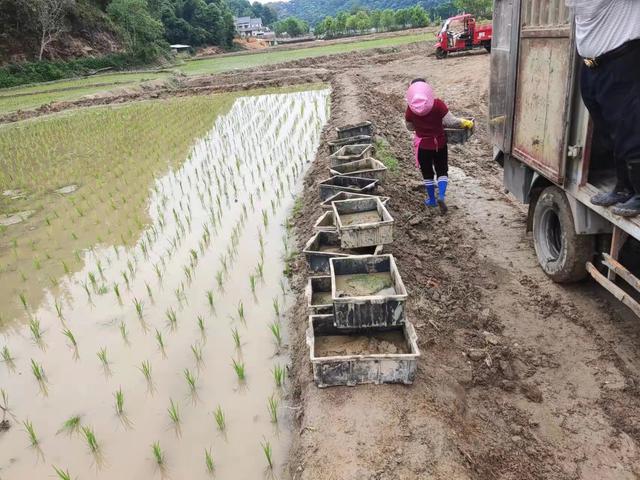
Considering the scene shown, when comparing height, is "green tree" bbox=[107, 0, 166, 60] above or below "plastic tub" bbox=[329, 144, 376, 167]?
above

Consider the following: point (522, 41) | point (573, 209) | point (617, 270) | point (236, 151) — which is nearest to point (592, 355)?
point (617, 270)

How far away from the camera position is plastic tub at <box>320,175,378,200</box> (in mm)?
5746

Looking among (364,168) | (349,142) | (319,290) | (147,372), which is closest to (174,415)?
(147,372)

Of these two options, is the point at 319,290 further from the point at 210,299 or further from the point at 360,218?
the point at 360,218

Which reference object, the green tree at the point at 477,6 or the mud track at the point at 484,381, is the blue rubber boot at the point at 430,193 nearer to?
the mud track at the point at 484,381

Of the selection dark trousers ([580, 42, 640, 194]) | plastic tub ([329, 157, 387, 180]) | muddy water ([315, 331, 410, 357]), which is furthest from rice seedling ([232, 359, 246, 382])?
plastic tub ([329, 157, 387, 180])

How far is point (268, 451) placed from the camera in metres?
2.83

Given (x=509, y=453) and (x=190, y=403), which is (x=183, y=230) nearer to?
(x=190, y=403)

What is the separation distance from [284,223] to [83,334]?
2836 mm

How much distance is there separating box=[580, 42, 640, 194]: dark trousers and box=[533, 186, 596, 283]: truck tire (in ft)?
2.59

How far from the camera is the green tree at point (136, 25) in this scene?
122 feet

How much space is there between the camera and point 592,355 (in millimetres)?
3406

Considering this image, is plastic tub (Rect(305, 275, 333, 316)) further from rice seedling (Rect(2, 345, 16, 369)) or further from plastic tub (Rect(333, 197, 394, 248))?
rice seedling (Rect(2, 345, 16, 369))

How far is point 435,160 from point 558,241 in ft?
6.35
